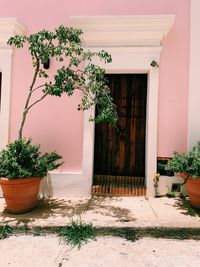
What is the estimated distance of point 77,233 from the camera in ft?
11.9

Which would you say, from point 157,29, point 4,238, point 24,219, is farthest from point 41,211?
point 157,29

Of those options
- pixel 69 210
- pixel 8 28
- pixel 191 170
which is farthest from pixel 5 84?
pixel 191 170

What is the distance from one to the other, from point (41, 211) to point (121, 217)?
135cm

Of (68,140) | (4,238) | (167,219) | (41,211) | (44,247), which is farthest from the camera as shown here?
(68,140)

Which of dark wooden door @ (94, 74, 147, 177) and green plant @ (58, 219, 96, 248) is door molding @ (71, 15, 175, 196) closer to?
dark wooden door @ (94, 74, 147, 177)

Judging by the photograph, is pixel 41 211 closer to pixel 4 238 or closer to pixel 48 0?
pixel 4 238

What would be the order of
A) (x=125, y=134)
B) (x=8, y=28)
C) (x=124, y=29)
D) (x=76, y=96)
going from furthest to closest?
(x=125, y=134)
(x=76, y=96)
(x=8, y=28)
(x=124, y=29)

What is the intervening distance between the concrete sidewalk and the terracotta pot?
0.40 ft

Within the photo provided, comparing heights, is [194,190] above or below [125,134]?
below

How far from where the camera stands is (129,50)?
5.26 metres

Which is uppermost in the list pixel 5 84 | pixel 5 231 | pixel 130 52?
pixel 130 52

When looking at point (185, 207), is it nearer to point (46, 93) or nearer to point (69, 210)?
point (69, 210)

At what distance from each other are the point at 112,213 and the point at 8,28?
402 centimetres

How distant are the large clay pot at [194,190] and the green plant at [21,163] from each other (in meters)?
2.35
